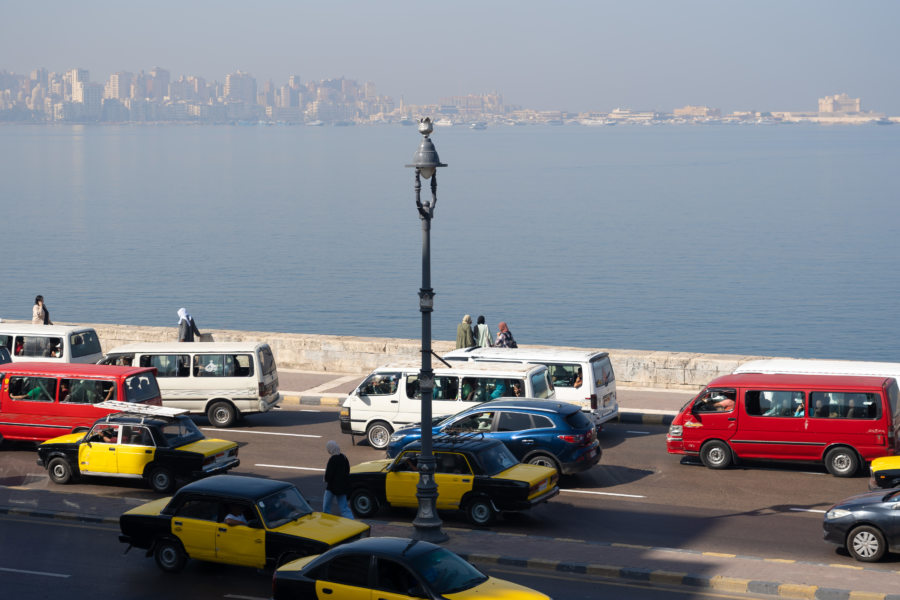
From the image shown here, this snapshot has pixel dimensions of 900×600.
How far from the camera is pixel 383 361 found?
31.2 m

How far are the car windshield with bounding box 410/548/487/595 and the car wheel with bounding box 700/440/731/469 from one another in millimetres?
10067

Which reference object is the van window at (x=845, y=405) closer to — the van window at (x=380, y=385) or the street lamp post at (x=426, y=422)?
the street lamp post at (x=426, y=422)

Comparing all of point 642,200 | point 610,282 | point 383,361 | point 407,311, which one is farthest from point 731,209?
point 383,361

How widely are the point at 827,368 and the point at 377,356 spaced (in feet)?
42.8

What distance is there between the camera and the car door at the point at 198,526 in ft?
48.0

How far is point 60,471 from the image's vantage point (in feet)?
66.7

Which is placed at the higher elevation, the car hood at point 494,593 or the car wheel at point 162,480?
the car hood at point 494,593

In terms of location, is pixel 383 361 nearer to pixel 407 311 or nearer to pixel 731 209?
pixel 407 311

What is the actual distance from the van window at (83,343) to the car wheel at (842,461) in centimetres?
1734

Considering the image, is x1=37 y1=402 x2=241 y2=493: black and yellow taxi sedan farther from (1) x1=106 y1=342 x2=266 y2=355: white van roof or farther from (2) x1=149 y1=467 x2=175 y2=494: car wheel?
(1) x1=106 y1=342 x2=266 y2=355: white van roof

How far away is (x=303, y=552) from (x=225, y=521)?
47.9 inches

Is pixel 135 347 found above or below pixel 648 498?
above

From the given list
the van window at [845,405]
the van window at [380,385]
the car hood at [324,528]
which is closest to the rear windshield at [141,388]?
the van window at [380,385]

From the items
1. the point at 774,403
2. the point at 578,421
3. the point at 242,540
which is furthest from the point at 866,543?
the point at 242,540
